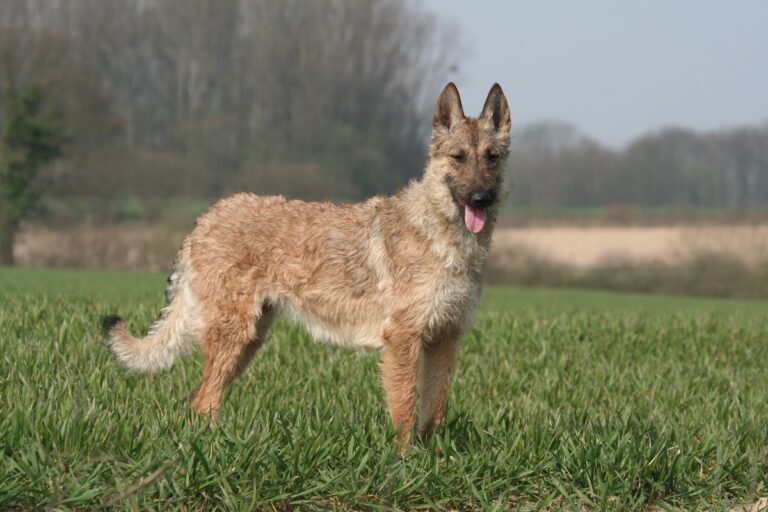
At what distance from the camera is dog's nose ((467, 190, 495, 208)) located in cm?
599

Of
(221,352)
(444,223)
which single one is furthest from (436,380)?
(221,352)

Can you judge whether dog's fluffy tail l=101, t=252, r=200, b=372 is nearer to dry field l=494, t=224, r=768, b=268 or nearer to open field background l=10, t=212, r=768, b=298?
open field background l=10, t=212, r=768, b=298

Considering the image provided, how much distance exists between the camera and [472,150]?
20.0 feet

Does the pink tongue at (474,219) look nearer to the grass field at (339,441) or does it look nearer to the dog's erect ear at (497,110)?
the dog's erect ear at (497,110)

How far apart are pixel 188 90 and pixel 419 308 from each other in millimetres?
61800

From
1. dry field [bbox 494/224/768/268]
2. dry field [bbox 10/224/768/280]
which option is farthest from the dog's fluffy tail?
dry field [bbox 10/224/768/280]

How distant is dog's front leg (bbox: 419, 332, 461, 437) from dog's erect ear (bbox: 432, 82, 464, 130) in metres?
1.50

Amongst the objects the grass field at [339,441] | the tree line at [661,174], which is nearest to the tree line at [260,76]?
the tree line at [661,174]

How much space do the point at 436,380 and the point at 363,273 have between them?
36.8 inches

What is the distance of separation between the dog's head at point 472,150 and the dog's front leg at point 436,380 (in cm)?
88

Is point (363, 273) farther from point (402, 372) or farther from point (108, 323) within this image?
point (108, 323)

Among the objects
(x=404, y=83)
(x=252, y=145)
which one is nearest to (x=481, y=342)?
(x=252, y=145)

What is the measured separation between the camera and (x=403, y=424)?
6.01 metres

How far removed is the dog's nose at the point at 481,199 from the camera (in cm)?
599
